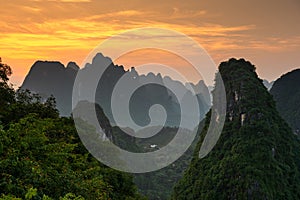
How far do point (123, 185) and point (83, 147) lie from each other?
5.92 feet

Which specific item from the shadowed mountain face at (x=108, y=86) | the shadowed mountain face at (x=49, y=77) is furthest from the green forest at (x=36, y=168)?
the shadowed mountain face at (x=49, y=77)

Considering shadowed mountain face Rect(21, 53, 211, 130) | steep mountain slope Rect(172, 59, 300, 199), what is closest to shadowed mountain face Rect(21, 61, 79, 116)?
shadowed mountain face Rect(21, 53, 211, 130)

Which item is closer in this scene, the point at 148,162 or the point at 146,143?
the point at 148,162

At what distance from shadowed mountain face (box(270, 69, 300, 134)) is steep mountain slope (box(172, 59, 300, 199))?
2020 cm

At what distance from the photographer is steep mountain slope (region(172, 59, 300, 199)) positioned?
91.2 feet

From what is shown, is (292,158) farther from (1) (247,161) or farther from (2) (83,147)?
(2) (83,147)

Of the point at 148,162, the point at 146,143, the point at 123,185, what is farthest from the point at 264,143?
the point at 146,143

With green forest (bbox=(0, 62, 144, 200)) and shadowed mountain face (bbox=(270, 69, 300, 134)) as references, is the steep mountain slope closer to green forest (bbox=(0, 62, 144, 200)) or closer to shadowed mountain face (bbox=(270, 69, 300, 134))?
shadowed mountain face (bbox=(270, 69, 300, 134))

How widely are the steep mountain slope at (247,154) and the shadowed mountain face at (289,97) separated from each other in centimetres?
2020

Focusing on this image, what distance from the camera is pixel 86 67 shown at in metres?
78.1

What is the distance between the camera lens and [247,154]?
29.5 metres

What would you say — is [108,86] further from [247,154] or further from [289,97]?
[247,154]

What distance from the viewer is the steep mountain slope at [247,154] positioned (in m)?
27.8

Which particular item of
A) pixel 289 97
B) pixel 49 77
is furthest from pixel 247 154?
pixel 49 77
